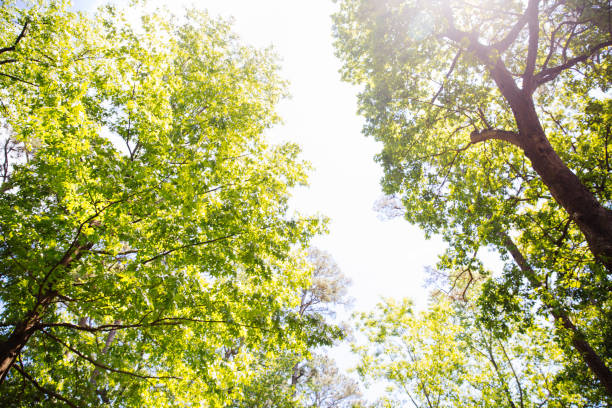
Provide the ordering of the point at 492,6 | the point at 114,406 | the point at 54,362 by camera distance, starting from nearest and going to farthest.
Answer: the point at 54,362
the point at 114,406
the point at 492,6

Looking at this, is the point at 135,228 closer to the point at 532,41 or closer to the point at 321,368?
the point at 532,41

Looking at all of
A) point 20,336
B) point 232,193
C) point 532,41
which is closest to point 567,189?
point 532,41

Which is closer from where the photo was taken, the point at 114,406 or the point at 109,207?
the point at 109,207

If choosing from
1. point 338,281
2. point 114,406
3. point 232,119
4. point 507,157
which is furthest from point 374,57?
point 338,281

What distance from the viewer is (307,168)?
8367 mm

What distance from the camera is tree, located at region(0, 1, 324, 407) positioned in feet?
15.7

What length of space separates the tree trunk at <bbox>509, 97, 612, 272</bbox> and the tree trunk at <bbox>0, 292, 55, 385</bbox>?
10.5m

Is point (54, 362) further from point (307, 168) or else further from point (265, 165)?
point (307, 168)

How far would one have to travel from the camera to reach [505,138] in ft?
24.5

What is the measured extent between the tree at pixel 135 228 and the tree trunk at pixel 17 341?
0.10 feet

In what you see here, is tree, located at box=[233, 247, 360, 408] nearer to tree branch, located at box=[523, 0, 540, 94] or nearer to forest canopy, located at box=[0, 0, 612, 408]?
forest canopy, located at box=[0, 0, 612, 408]

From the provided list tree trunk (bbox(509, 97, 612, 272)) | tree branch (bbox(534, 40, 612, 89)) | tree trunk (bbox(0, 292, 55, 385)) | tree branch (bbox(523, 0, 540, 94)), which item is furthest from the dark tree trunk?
tree branch (bbox(534, 40, 612, 89))

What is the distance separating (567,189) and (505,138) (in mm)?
2272

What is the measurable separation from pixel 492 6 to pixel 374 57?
14.4 feet
